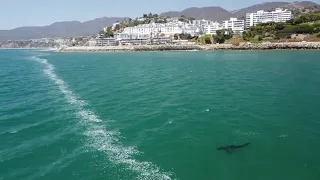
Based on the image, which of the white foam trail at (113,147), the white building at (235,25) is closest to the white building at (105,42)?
the white building at (235,25)

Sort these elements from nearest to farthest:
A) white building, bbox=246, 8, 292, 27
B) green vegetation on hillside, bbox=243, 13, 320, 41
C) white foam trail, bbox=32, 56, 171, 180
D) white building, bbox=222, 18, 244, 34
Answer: white foam trail, bbox=32, 56, 171, 180 → green vegetation on hillside, bbox=243, 13, 320, 41 → white building, bbox=222, 18, 244, 34 → white building, bbox=246, 8, 292, 27

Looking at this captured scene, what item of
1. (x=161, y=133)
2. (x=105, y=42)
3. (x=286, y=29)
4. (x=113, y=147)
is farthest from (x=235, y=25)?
(x=113, y=147)

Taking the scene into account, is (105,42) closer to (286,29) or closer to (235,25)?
(235,25)

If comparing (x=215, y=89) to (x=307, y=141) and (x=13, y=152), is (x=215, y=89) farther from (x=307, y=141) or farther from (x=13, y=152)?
(x=13, y=152)

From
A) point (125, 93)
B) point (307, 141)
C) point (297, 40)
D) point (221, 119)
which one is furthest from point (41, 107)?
point (297, 40)

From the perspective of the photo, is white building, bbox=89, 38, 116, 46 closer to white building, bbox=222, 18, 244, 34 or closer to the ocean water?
white building, bbox=222, 18, 244, 34

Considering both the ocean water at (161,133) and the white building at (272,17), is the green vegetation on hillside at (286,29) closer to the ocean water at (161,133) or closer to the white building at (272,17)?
the white building at (272,17)

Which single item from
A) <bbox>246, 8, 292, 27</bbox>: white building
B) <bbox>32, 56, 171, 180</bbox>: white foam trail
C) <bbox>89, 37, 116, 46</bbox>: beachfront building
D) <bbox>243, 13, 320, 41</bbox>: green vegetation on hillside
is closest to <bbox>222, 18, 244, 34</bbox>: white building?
<bbox>246, 8, 292, 27</bbox>: white building

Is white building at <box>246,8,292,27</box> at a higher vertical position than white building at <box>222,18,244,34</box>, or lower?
higher
